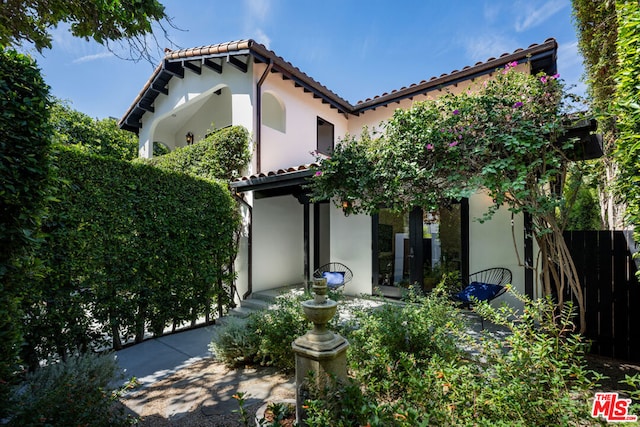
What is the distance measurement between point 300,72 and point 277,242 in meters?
4.99

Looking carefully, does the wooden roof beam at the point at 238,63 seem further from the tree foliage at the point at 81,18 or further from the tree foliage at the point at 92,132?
the tree foliage at the point at 92,132

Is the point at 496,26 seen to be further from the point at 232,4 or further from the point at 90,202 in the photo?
the point at 90,202

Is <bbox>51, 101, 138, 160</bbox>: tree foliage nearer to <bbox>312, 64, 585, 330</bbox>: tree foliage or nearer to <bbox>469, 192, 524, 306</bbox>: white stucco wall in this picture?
<bbox>312, 64, 585, 330</bbox>: tree foliage

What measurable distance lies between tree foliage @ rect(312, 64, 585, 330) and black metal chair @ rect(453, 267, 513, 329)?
0.79 m

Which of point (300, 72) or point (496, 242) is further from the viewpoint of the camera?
point (300, 72)

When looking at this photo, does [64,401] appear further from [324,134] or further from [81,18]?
[324,134]

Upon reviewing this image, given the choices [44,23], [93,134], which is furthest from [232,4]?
[93,134]

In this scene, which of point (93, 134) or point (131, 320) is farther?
point (93, 134)

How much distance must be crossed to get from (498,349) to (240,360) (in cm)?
340

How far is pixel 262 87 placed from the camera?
8094mm

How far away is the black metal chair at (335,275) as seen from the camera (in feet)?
22.8

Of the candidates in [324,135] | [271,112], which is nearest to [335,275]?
[324,135]

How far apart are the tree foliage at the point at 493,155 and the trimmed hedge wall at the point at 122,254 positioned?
360 centimetres

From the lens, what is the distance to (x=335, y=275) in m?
7.07
